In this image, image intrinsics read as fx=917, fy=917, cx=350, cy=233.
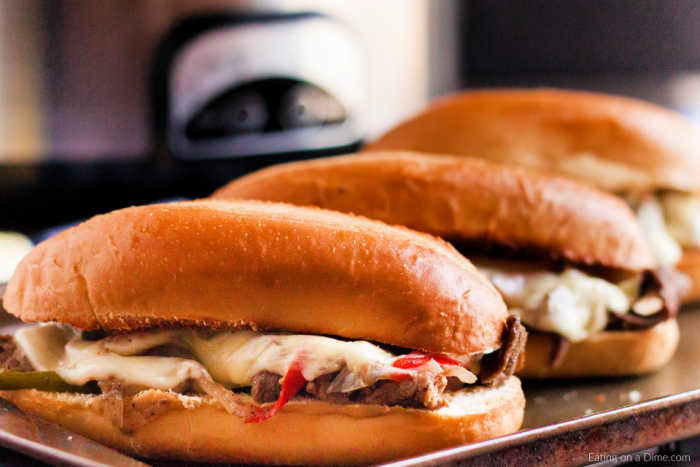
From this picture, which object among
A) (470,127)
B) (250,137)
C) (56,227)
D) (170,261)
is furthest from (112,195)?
(170,261)

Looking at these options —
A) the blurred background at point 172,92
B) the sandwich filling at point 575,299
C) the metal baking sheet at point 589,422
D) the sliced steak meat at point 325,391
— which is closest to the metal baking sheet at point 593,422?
the metal baking sheet at point 589,422

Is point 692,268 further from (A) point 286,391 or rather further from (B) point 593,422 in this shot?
(A) point 286,391

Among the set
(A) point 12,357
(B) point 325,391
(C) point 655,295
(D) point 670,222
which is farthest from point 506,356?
(D) point 670,222

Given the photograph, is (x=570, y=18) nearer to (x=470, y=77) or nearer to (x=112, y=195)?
(x=470, y=77)

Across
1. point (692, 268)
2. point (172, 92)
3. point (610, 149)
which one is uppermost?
point (172, 92)

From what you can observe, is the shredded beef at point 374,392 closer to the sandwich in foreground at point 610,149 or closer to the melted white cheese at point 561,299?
the melted white cheese at point 561,299
